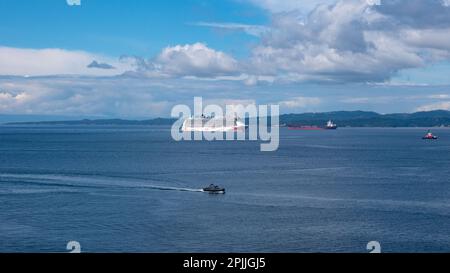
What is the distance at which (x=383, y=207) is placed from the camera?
4512 cm

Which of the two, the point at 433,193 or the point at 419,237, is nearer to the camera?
the point at 419,237

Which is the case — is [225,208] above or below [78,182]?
below

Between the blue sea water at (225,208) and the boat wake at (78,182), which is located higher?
the boat wake at (78,182)

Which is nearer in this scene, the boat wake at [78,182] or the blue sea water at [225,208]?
the blue sea water at [225,208]

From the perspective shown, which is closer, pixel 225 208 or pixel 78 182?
pixel 225 208

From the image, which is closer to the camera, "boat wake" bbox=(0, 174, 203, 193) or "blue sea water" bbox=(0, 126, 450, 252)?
"blue sea water" bbox=(0, 126, 450, 252)

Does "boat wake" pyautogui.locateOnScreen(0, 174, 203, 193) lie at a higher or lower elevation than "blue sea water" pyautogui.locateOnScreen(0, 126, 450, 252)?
higher

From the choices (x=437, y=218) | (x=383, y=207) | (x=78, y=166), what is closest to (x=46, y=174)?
(x=78, y=166)
